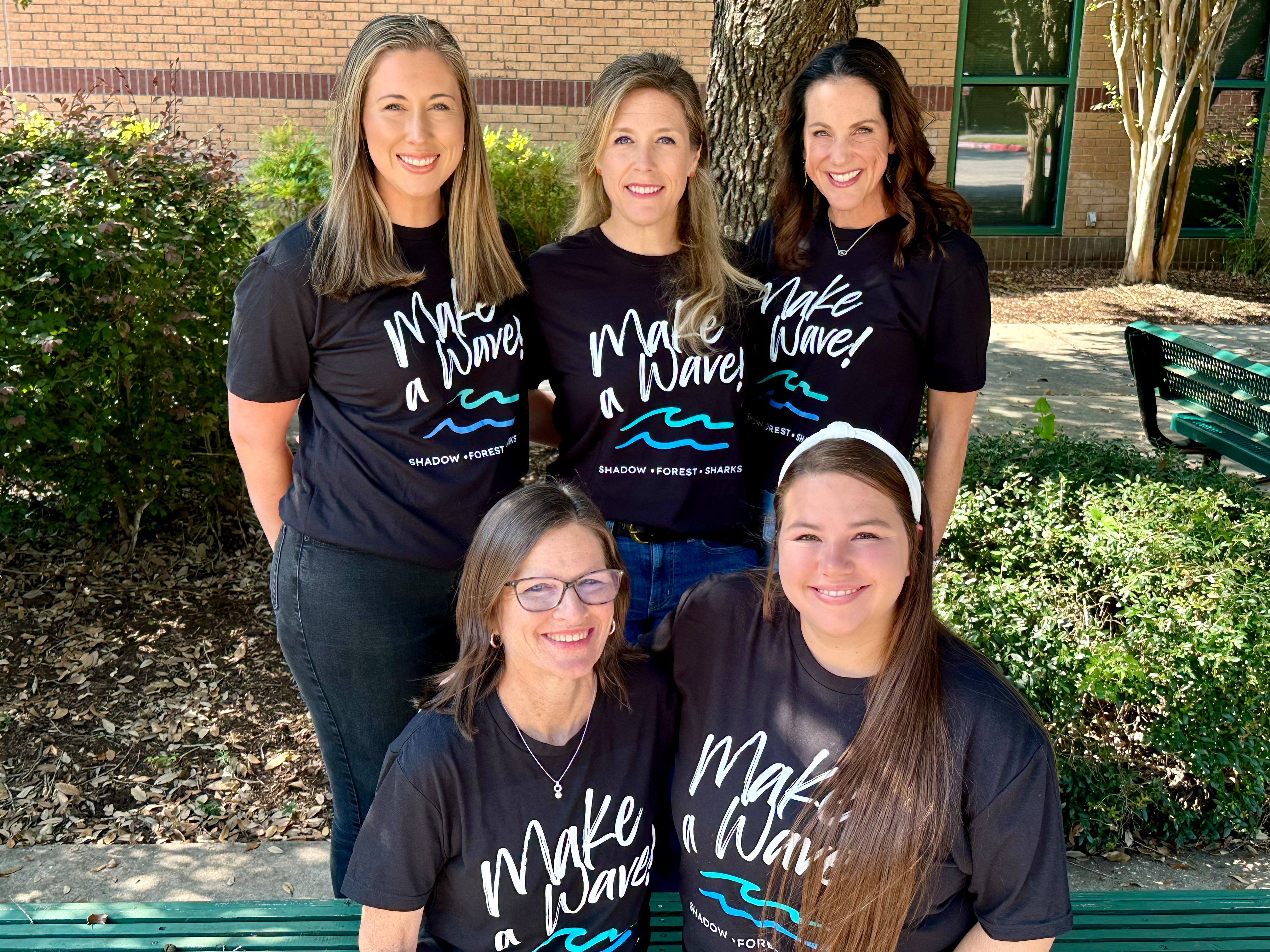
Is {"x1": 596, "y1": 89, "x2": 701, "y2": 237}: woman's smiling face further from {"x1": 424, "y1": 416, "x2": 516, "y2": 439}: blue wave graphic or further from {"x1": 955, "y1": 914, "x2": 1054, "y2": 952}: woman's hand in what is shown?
{"x1": 955, "y1": 914, "x2": 1054, "y2": 952}: woman's hand

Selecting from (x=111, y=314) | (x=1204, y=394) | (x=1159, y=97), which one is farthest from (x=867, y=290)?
(x=1159, y=97)

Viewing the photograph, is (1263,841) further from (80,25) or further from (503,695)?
(80,25)

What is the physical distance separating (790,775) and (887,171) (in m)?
1.48

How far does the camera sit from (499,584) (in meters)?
2.10

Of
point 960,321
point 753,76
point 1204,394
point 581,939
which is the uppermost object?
point 753,76

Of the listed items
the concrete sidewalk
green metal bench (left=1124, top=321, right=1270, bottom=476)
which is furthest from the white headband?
green metal bench (left=1124, top=321, right=1270, bottom=476)

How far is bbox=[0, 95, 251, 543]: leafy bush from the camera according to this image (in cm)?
429

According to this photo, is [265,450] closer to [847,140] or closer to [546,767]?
[546,767]

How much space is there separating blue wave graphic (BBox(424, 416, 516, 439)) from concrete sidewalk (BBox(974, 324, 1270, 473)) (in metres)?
3.54

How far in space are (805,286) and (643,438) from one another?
1.81 feet

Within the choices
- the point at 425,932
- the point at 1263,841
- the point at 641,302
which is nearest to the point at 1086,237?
the point at 1263,841

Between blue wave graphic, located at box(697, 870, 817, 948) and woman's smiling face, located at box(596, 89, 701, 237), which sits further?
woman's smiling face, located at box(596, 89, 701, 237)

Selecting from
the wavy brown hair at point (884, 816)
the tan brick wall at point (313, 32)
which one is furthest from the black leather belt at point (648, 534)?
the tan brick wall at point (313, 32)

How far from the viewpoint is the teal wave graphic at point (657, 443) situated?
8.52 feet
